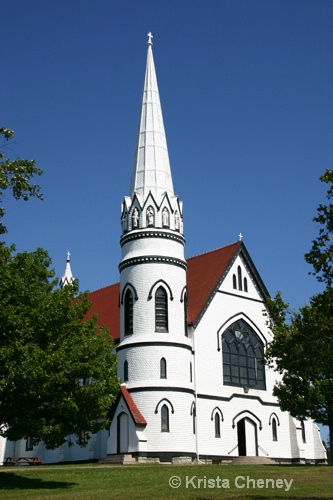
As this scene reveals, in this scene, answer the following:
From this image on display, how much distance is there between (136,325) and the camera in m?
42.5

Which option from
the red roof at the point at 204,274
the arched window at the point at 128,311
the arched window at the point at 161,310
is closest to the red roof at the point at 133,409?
the arched window at the point at 128,311

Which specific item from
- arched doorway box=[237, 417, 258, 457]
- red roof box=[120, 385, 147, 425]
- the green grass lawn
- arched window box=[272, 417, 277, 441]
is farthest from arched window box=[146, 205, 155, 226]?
the green grass lawn

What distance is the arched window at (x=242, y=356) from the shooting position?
4653 cm

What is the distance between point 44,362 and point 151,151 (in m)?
23.5

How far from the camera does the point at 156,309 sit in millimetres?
42594

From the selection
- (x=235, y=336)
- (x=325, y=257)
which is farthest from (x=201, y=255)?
(x=325, y=257)

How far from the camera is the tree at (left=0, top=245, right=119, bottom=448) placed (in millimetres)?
25734

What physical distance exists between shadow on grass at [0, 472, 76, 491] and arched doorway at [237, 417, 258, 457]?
20276 millimetres

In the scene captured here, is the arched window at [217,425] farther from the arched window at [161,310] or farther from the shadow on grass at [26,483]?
the shadow on grass at [26,483]

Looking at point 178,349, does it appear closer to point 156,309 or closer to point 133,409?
point 156,309

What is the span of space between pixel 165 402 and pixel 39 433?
1513 cm

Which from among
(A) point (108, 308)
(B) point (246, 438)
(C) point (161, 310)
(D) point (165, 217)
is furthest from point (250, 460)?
(A) point (108, 308)

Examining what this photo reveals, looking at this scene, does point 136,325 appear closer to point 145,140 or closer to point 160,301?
point 160,301

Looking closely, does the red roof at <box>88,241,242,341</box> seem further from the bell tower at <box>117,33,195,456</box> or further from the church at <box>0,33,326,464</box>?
the bell tower at <box>117,33,195,456</box>
